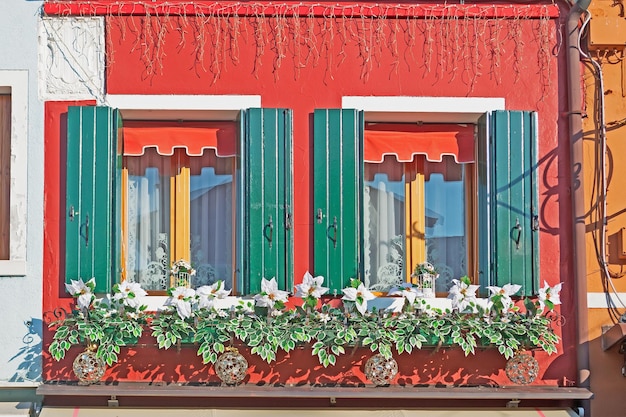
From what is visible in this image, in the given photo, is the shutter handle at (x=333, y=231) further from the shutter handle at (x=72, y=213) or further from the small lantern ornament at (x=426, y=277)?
the shutter handle at (x=72, y=213)

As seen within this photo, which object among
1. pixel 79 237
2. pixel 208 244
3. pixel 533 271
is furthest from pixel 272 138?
pixel 533 271

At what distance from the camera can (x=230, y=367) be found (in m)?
8.44

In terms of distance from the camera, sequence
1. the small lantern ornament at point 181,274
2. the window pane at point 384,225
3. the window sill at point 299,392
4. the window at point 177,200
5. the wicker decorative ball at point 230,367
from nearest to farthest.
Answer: the window sill at point 299,392 → the wicker decorative ball at point 230,367 → the small lantern ornament at point 181,274 → the window at point 177,200 → the window pane at point 384,225

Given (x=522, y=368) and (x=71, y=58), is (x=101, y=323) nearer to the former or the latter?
(x=71, y=58)

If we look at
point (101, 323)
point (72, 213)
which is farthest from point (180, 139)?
point (101, 323)

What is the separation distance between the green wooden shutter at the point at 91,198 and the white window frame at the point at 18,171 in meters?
0.34

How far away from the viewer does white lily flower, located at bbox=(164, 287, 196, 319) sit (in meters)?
8.41

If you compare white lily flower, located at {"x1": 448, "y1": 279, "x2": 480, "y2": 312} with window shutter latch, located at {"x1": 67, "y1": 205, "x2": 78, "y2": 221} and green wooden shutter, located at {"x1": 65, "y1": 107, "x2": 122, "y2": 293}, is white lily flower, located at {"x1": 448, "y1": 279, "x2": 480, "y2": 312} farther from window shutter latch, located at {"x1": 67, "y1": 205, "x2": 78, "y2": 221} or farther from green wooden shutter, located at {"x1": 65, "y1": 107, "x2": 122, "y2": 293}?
window shutter latch, located at {"x1": 67, "y1": 205, "x2": 78, "y2": 221}

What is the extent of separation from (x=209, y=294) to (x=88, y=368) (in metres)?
1.05

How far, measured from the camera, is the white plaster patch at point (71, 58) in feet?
28.9

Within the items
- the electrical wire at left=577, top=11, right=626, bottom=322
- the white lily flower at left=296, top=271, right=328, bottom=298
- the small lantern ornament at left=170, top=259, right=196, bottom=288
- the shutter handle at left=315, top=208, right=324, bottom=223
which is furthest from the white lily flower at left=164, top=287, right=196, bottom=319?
the electrical wire at left=577, top=11, right=626, bottom=322

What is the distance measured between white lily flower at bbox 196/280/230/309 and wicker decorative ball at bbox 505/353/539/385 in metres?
2.24

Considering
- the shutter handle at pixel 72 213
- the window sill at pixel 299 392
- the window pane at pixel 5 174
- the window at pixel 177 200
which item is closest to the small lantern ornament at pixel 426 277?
the window sill at pixel 299 392

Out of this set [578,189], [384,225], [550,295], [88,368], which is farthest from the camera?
[384,225]
